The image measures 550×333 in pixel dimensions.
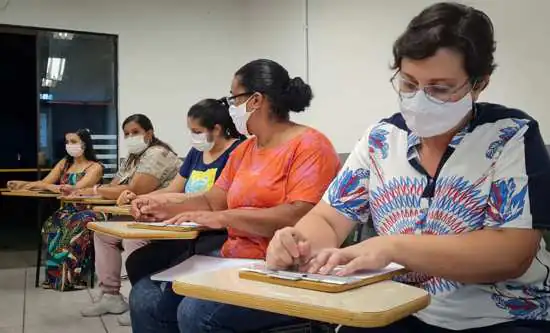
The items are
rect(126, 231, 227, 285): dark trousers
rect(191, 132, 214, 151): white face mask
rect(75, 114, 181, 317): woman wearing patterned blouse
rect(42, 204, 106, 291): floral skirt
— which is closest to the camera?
rect(126, 231, 227, 285): dark trousers

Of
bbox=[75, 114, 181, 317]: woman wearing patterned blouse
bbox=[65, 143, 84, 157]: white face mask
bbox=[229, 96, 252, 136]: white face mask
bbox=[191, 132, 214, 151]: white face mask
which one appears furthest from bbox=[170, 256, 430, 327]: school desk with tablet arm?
bbox=[65, 143, 84, 157]: white face mask

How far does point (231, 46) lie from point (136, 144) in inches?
86.3

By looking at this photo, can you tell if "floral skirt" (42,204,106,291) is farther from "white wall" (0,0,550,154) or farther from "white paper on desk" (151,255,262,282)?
"white paper on desk" (151,255,262,282)

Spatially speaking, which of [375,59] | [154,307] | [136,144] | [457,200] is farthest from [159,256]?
[375,59]

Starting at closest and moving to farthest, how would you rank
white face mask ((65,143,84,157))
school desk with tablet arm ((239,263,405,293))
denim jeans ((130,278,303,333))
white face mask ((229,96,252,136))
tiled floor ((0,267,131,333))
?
school desk with tablet arm ((239,263,405,293))
denim jeans ((130,278,303,333))
white face mask ((229,96,252,136))
tiled floor ((0,267,131,333))
white face mask ((65,143,84,157))

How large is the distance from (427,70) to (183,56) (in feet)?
15.5

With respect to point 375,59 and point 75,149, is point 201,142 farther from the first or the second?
point 75,149

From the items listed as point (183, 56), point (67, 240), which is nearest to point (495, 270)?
point (67, 240)

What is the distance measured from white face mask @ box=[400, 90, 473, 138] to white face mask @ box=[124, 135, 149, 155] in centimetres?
293

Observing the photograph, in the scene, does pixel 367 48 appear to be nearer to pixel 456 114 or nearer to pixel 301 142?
pixel 301 142

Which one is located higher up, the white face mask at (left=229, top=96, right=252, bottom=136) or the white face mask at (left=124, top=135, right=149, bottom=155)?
the white face mask at (left=229, top=96, right=252, bottom=136)

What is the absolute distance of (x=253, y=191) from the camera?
2072 mm

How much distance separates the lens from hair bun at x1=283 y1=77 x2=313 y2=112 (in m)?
2.27

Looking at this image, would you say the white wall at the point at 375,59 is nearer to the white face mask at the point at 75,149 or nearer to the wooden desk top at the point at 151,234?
the wooden desk top at the point at 151,234
